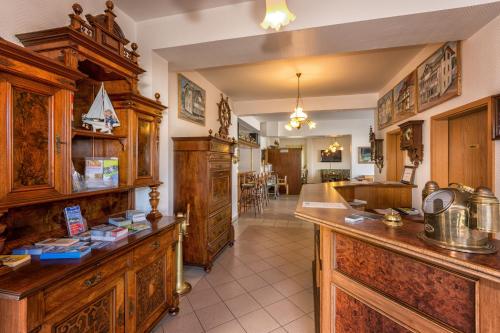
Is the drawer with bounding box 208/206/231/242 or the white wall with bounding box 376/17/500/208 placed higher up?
the white wall with bounding box 376/17/500/208

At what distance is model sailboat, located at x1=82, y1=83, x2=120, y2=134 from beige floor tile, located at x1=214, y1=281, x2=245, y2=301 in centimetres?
203

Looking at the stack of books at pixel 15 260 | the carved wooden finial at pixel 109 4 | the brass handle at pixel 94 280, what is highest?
the carved wooden finial at pixel 109 4

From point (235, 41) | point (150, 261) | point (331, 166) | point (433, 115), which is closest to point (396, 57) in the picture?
point (433, 115)

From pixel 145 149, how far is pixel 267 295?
200cm

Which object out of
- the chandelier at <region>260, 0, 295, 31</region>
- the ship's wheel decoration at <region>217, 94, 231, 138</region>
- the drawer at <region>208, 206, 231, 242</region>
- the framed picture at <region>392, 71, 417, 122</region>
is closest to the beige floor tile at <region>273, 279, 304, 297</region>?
the drawer at <region>208, 206, 231, 242</region>

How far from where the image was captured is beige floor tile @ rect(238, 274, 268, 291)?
270 centimetres

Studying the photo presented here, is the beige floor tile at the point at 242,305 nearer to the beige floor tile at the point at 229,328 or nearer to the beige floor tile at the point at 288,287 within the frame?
the beige floor tile at the point at 229,328

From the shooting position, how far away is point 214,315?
220 cm

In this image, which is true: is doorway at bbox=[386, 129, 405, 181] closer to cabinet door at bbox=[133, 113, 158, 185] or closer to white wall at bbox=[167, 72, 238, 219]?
white wall at bbox=[167, 72, 238, 219]

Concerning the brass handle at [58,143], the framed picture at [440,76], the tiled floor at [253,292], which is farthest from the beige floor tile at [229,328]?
the framed picture at [440,76]

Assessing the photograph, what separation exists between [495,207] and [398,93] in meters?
3.56

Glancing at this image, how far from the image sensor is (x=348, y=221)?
1.41 meters

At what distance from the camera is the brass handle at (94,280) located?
127cm

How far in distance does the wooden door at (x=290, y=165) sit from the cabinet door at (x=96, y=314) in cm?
903
